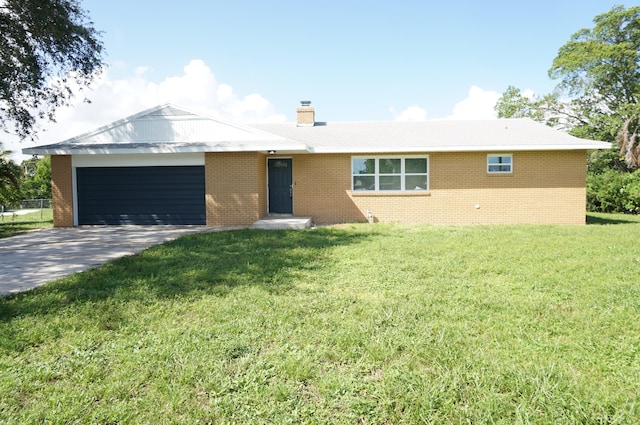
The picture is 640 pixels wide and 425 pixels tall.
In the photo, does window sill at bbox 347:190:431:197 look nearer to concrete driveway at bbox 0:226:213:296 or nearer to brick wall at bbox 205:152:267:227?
brick wall at bbox 205:152:267:227

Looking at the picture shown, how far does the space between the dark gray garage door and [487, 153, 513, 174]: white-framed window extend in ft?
33.5

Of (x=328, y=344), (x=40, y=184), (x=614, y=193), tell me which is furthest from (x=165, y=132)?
(x=40, y=184)

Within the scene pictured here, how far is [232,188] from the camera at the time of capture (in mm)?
13422

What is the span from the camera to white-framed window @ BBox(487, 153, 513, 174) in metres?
14.1

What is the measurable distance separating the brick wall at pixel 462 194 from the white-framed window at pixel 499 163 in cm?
17

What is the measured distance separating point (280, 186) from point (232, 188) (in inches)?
86.6

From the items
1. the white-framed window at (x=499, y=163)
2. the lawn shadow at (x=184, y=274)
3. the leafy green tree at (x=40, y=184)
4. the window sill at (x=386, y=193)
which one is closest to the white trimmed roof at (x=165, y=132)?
the window sill at (x=386, y=193)

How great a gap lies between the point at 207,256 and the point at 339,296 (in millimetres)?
3666

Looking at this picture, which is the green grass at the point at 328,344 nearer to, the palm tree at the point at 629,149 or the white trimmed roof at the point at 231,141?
the white trimmed roof at the point at 231,141

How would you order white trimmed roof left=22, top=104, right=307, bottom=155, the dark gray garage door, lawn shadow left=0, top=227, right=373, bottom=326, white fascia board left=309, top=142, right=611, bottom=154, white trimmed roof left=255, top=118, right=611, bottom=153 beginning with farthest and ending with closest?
the dark gray garage door → white trimmed roof left=255, top=118, right=611, bottom=153 → white trimmed roof left=22, top=104, right=307, bottom=155 → white fascia board left=309, top=142, right=611, bottom=154 → lawn shadow left=0, top=227, right=373, bottom=326

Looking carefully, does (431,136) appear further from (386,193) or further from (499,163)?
(386,193)

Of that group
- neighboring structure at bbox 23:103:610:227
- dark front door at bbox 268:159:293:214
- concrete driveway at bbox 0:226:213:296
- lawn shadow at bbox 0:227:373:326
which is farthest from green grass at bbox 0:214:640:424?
dark front door at bbox 268:159:293:214

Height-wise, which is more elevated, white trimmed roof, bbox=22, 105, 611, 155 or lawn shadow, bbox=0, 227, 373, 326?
white trimmed roof, bbox=22, 105, 611, 155

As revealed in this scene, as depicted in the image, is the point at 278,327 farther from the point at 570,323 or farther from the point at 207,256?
the point at 207,256
